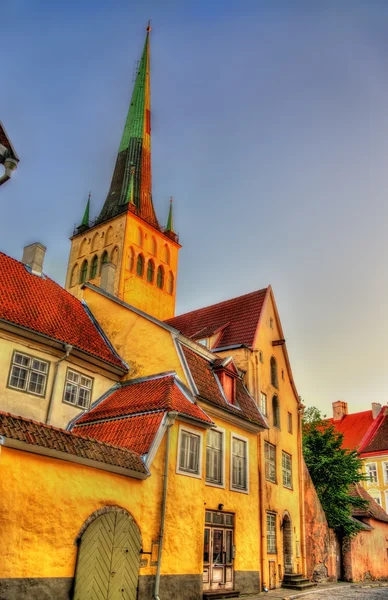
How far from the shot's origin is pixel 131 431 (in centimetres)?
1434

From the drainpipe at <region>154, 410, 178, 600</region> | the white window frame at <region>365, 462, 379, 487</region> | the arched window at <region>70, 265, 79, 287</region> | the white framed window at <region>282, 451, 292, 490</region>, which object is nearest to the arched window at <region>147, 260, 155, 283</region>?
the arched window at <region>70, 265, 79, 287</region>

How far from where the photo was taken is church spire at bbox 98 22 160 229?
4372cm

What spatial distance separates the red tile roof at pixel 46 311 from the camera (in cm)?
1597

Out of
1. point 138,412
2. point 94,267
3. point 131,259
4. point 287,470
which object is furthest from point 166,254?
point 138,412

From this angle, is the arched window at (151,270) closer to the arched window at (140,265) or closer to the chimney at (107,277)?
the arched window at (140,265)

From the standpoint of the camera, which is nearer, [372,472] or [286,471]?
[286,471]

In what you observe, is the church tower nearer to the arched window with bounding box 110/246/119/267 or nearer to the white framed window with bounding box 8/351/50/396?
the arched window with bounding box 110/246/119/267

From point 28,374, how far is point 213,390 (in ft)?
19.5

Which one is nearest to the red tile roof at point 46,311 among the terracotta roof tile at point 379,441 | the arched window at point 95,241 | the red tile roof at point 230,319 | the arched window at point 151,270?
the red tile roof at point 230,319

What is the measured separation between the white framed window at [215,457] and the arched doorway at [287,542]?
5.97 meters

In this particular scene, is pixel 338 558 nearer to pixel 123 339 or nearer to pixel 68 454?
pixel 123 339

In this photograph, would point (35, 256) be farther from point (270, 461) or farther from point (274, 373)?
point (270, 461)

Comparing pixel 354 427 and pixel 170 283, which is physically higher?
pixel 170 283

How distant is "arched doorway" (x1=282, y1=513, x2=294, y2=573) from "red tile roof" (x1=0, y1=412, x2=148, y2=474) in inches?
428
